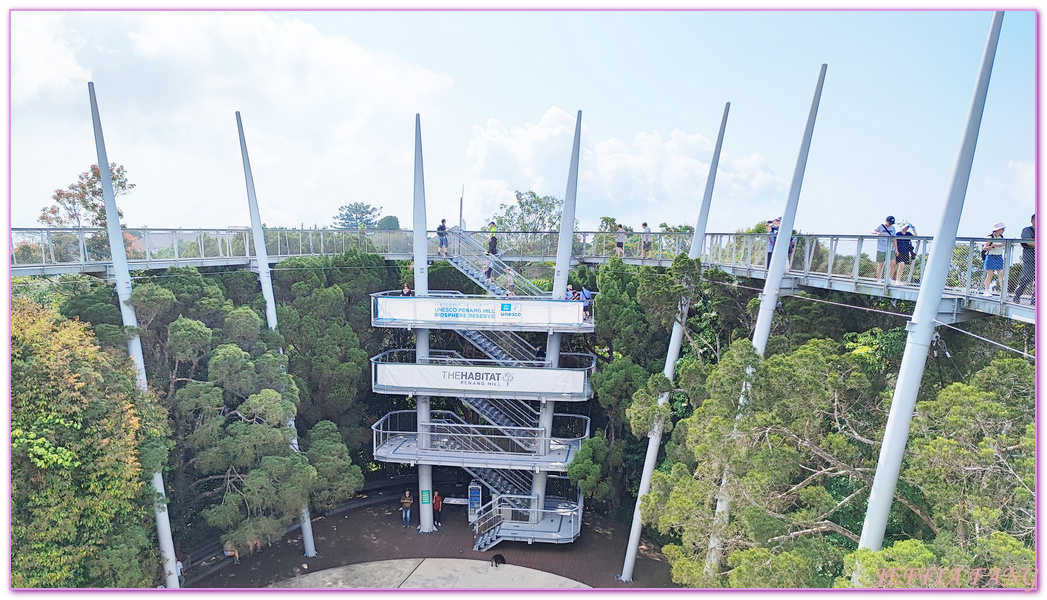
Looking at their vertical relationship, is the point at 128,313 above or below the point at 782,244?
below

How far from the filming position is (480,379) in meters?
21.5

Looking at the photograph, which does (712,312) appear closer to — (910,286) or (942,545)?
(910,286)

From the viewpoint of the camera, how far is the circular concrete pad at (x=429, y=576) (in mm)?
19781

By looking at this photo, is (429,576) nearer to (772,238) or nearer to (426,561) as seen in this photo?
(426,561)

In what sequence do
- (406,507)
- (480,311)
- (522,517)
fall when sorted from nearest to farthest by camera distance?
(480,311) < (522,517) < (406,507)

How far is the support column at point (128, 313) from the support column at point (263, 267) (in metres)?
3.89

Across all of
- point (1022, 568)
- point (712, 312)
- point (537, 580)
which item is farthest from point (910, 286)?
point (537, 580)

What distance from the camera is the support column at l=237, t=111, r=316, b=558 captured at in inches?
817

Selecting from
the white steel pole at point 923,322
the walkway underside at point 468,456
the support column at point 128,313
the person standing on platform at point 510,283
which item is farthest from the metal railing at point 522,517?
the white steel pole at point 923,322

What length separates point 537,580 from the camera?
2012cm

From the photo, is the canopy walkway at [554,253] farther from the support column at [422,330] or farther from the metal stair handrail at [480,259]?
the support column at [422,330]

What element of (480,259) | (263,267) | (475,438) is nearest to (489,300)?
(480,259)

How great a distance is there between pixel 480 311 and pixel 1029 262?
1439cm

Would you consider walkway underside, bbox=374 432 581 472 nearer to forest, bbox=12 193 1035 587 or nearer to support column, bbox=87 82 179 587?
forest, bbox=12 193 1035 587
